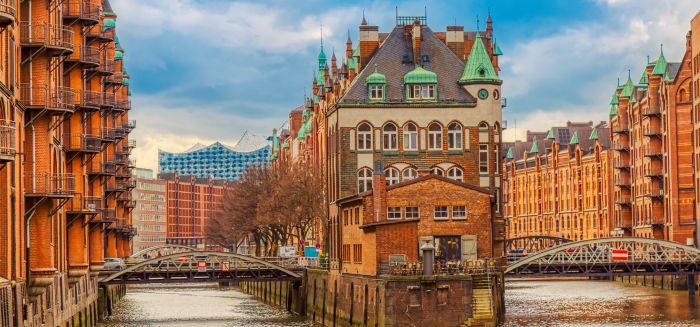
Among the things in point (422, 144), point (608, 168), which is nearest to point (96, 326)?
point (422, 144)

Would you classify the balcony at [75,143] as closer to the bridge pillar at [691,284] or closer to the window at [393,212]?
the window at [393,212]

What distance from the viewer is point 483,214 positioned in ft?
196

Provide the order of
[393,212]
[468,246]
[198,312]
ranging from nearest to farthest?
[468,246] → [393,212] → [198,312]

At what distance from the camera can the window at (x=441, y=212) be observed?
196 ft

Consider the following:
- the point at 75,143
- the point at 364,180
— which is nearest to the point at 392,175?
the point at 364,180

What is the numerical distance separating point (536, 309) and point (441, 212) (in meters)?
26.4

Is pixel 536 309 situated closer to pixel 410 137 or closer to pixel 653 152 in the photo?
pixel 410 137

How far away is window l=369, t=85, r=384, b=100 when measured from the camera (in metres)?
74.0

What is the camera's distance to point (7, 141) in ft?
109

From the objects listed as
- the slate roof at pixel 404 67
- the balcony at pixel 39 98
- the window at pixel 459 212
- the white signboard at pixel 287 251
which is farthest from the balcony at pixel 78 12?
the white signboard at pixel 287 251

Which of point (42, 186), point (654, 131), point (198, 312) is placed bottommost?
point (198, 312)

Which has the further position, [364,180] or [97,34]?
[364,180]

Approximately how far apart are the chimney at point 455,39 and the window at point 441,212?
23.8 m

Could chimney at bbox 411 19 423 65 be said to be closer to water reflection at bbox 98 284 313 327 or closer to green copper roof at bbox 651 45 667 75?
water reflection at bbox 98 284 313 327
